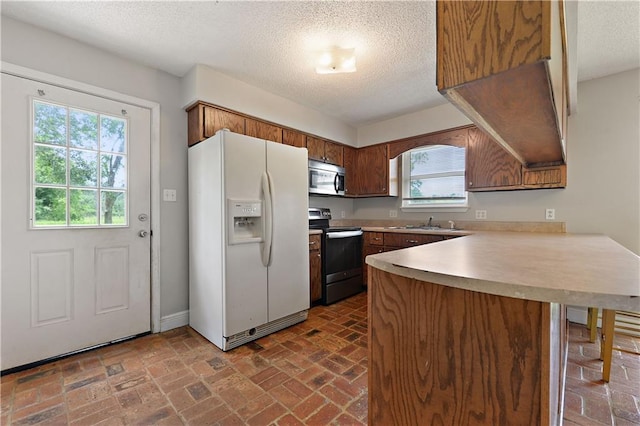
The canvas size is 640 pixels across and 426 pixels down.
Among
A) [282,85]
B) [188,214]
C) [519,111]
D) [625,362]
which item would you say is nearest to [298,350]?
[188,214]

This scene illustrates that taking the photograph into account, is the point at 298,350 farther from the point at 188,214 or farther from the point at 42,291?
the point at 42,291

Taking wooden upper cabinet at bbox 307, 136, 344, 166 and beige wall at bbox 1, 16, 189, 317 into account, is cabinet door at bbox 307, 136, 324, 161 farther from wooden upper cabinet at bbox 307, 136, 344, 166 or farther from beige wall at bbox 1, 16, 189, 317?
beige wall at bbox 1, 16, 189, 317

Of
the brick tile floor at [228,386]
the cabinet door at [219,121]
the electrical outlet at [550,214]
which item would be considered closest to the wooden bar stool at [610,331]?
the brick tile floor at [228,386]

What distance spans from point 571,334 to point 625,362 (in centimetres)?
50

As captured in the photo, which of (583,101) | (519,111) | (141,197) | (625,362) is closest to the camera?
(519,111)

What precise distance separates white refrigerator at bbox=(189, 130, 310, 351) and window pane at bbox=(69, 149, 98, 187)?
72 cm

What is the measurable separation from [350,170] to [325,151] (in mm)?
630

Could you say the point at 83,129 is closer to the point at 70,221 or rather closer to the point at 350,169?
the point at 70,221

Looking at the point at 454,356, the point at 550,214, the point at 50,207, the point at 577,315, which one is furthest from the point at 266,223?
the point at 577,315

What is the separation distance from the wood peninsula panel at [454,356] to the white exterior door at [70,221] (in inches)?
91.8

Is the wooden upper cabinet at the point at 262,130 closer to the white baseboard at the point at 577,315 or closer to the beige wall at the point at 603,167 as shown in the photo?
the beige wall at the point at 603,167

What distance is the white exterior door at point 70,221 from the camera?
6.23 feet

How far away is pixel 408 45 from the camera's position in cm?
220

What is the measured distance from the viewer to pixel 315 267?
3148mm
